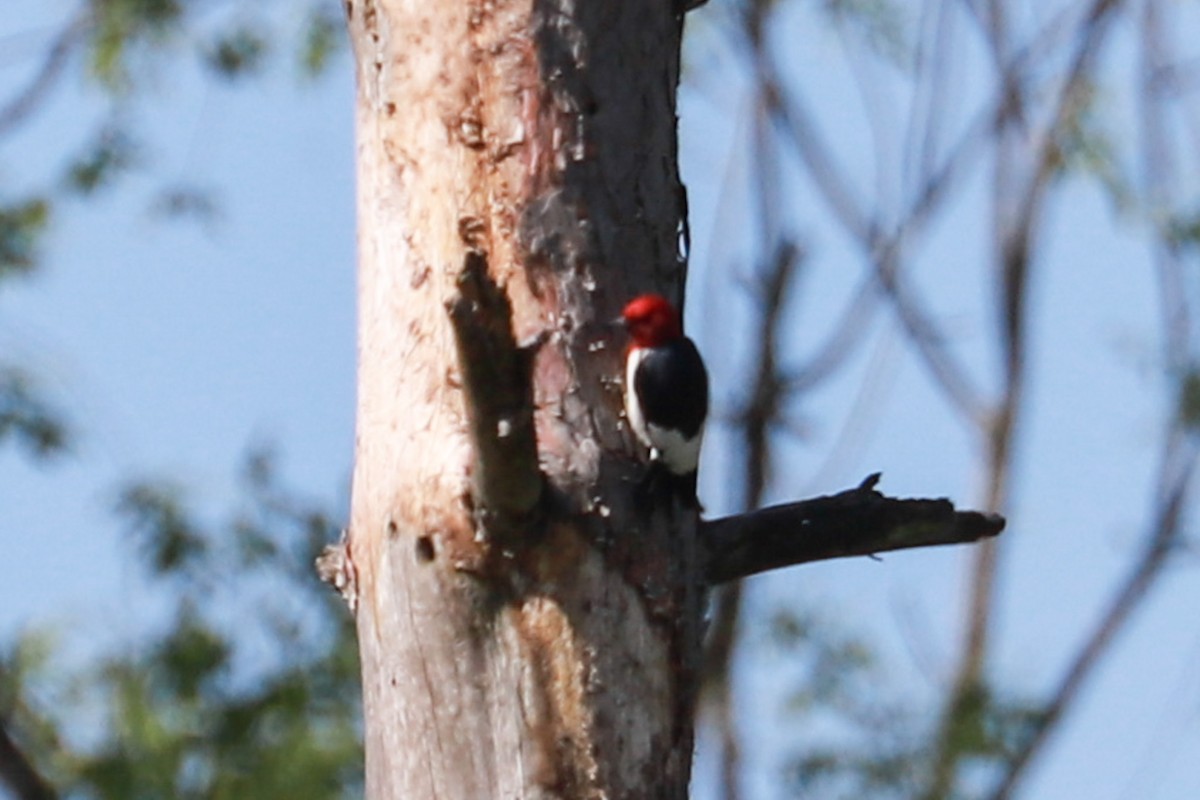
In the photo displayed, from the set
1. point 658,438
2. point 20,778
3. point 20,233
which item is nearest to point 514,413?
point 658,438

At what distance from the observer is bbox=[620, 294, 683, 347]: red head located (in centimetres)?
251

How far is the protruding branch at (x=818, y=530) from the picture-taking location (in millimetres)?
2611

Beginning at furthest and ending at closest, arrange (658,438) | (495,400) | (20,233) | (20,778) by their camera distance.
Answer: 1. (20,233)
2. (20,778)
3. (658,438)
4. (495,400)

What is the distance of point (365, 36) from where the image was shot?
2.89m

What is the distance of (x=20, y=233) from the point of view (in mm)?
7527

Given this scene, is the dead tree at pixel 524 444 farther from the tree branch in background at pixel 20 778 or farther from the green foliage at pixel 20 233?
the green foliage at pixel 20 233

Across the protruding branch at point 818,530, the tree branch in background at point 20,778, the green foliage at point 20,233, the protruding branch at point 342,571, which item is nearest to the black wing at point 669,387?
the protruding branch at point 818,530

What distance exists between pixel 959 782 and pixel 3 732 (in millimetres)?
4291

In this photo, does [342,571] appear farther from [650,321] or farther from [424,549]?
[650,321]

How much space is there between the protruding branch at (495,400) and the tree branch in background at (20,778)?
3.38 metres

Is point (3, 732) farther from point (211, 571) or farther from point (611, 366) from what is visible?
point (611, 366)

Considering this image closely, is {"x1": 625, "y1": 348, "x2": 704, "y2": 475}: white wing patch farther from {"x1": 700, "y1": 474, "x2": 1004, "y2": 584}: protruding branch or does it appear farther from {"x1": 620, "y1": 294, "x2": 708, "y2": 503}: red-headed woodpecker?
{"x1": 700, "y1": 474, "x2": 1004, "y2": 584}: protruding branch

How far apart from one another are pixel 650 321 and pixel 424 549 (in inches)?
17.4

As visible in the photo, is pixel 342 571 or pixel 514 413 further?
pixel 342 571
